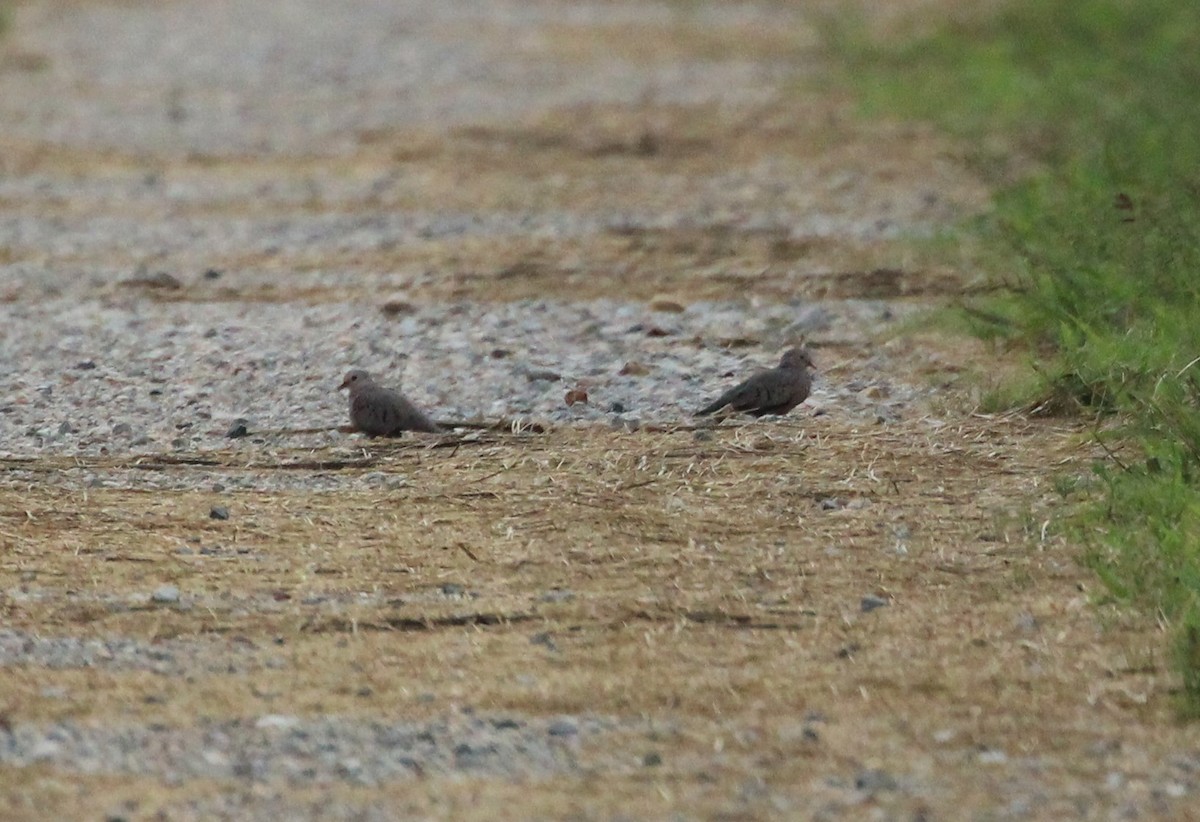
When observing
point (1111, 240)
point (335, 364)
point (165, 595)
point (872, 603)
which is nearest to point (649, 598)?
point (872, 603)

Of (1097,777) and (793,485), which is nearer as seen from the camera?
(1097,777)

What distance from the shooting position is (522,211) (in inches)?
477

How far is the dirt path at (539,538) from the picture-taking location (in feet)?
15.8

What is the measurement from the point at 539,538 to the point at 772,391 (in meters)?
1.37

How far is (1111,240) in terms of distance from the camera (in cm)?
867

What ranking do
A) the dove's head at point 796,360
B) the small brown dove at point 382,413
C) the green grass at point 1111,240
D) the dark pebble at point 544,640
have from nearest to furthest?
the dark pebble at point 544,640 → the green grass at point 1111,240 → the small brown dove at point 382,413 → the dove's head at point 796,360

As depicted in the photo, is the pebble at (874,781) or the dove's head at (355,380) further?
the dove's head at (355,380)

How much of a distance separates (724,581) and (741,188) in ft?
22.8

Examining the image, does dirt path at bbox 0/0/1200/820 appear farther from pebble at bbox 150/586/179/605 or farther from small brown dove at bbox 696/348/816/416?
small brown dove at bbox 696/348/816/416

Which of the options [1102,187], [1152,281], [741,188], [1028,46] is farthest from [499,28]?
[1152,281]

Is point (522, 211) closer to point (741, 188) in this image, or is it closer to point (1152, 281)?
point (741, 188)

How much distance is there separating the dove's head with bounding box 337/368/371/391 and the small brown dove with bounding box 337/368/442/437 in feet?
0.21

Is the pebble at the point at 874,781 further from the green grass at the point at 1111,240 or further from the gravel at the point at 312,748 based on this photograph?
the green grass at the point at 1111,240

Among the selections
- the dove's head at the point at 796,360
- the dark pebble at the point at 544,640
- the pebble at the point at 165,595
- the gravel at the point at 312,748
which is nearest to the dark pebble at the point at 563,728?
the gravel at the point at 312,748
